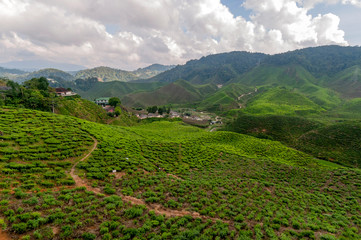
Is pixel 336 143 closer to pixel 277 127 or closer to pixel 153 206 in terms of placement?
pixel 277 127

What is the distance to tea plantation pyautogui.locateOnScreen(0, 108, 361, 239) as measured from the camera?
518 inches

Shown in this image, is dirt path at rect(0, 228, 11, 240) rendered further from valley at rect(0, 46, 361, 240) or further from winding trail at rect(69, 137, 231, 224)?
winding trail at rect(69, 137, 231, 224)

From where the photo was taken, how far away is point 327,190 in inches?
1224

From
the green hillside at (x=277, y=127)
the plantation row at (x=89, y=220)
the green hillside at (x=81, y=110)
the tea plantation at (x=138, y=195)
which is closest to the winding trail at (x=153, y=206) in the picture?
the tea plantation at (x=138, y=195)

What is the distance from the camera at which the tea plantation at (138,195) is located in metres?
13.2

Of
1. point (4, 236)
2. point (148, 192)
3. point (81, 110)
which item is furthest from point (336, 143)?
point (81, 110)

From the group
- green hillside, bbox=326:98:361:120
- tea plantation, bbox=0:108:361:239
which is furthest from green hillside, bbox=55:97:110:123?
green hillside, bbox=326:98:361:120

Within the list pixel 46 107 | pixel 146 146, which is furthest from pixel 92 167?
pixel 46 107

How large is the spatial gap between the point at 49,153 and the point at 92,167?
23.6 feet

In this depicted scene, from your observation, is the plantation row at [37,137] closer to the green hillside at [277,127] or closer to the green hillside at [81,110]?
the green hillside at [81,110]

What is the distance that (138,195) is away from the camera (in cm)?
1850

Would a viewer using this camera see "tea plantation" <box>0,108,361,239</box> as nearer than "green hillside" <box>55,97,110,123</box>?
Yes

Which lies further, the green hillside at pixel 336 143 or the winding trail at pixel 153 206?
the green hillside at pixel 336 143

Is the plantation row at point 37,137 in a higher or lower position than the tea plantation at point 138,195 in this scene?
higher
